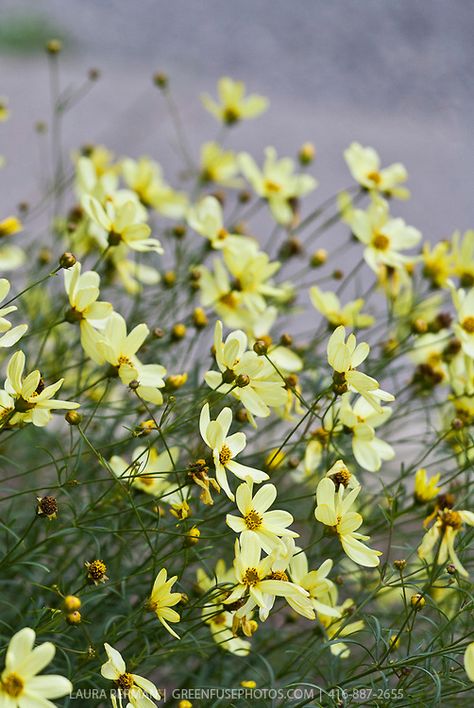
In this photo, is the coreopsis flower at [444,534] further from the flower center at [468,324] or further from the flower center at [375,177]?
the flower center at [375,177]

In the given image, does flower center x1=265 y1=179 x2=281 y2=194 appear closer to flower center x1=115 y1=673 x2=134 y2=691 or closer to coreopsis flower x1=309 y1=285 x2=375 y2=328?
coreopsis flower x1=309 y1=285 x2=375 y2=328

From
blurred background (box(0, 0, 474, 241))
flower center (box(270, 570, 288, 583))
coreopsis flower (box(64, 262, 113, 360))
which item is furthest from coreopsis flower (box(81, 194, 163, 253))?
blurred background (box(0, 0, 474, 241))

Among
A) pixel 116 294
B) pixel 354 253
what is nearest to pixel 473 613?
pixel 116 294

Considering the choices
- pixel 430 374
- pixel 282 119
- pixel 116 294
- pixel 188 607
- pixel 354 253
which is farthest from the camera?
pixel 282 119

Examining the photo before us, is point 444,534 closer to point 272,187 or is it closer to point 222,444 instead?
point 222,444

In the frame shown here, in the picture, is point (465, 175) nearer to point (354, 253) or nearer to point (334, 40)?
point (354, 253)

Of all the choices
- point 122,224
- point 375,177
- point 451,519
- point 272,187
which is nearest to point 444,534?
point 451,519
